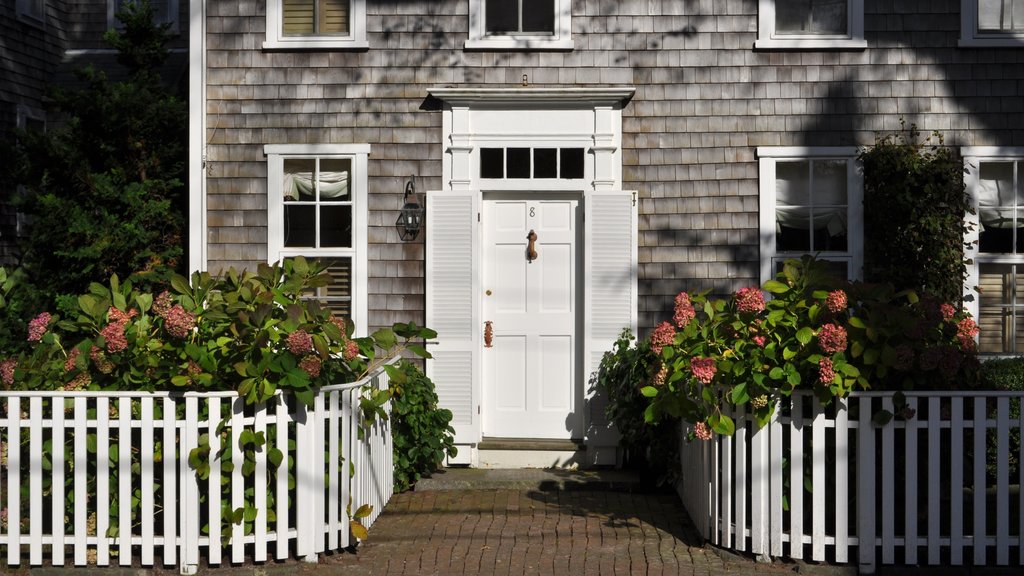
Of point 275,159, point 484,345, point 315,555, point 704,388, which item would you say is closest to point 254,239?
point 275,159

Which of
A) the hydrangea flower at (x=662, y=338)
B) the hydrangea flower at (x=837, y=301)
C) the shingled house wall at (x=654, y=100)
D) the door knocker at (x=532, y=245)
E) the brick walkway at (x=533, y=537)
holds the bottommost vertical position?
the brick walkway at (x=533, y=537)

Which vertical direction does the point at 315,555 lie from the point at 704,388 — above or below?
below

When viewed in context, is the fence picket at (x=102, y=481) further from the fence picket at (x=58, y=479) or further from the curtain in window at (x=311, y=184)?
the curtain in window at (x=311, y=184)

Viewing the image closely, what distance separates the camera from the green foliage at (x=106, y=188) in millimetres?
9945

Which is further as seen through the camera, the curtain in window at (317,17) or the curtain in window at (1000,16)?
the curtain in window at (317,17)

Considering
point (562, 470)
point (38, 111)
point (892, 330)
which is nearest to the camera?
point (892, 330)

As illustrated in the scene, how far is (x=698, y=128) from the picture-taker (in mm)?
9344

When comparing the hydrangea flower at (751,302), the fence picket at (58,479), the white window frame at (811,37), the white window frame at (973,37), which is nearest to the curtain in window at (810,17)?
the white window frame at (811,37)

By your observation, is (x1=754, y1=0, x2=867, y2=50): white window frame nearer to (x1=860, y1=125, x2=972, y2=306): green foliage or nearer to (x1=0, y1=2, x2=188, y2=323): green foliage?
(x1=860, y1=125, x2=972, y2=306): green foliage

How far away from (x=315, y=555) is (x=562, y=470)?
10.3ft

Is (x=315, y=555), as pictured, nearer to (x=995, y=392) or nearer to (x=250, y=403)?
(x=250, y=403)

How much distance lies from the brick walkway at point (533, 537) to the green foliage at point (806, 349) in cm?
86

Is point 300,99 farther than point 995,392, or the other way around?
point 300,99

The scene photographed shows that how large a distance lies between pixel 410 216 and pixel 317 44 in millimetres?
1618
